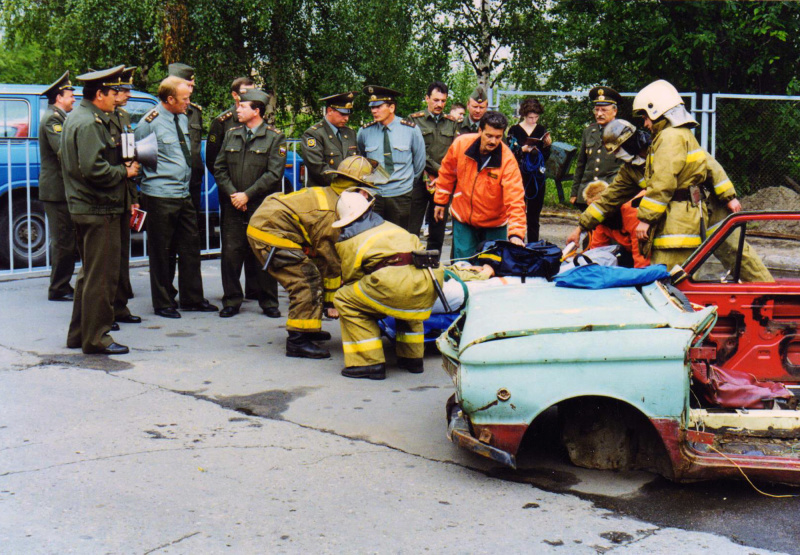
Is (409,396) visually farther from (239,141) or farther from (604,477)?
→ (239,141)

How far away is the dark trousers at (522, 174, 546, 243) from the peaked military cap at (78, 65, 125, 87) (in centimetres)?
445

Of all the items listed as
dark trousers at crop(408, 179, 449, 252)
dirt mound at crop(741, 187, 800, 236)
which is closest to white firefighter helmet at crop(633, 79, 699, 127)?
dark trousers at crop(408, 179, 449, 252)

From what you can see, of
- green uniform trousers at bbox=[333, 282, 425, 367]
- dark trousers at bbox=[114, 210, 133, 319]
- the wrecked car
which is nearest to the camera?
the wrecked car

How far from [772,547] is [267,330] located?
4.95 m

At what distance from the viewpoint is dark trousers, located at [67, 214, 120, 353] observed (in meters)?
6.81

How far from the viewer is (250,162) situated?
8.39 metres

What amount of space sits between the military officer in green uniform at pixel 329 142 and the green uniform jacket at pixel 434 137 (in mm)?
1314

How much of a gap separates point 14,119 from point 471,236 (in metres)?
5.78

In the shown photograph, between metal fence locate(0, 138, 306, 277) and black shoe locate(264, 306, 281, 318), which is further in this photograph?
metal fence locate(0, 138, 306, 277)

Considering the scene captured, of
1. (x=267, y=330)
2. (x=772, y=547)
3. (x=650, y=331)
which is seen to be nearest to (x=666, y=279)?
(x=650, y=331)

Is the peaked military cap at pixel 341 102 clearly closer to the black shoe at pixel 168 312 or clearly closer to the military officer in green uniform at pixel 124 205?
the military officer in green uniform at pixel 124 205

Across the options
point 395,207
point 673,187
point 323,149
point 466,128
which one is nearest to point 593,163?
point 466,128

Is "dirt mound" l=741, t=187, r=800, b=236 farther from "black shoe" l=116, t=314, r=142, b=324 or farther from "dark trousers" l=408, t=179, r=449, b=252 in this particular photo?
"black shoe" l=116, t=314, r=142, b=324

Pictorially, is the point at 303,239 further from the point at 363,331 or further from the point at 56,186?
the point at 56,186
